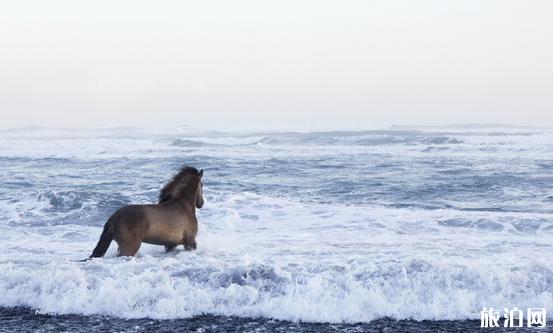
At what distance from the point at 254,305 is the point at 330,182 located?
13.8 metres

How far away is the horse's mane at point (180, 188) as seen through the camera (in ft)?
27.6

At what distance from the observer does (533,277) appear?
20.4 ft

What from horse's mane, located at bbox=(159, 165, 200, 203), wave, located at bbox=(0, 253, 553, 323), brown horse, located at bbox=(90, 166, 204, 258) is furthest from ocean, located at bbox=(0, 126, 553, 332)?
horse's mane, located at bbox=(159, 165, 200, 203)

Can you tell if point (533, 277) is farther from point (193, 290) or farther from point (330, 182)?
point (330, 182)

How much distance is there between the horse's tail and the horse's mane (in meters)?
1.08

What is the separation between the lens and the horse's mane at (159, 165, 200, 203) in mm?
8398

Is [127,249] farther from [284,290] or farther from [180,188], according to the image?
[284,290]

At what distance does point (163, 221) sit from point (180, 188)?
0.75 metres

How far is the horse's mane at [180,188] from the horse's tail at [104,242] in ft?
3.55

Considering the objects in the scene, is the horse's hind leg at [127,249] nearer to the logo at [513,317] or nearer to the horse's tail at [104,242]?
the horse's tail at [104,242]

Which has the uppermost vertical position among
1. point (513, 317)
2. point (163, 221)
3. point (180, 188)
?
point (180, 188)

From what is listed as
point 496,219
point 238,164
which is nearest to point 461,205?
point 496,219

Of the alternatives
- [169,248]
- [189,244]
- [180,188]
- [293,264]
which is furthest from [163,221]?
[293,264]

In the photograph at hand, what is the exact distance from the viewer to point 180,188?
8.47 m
